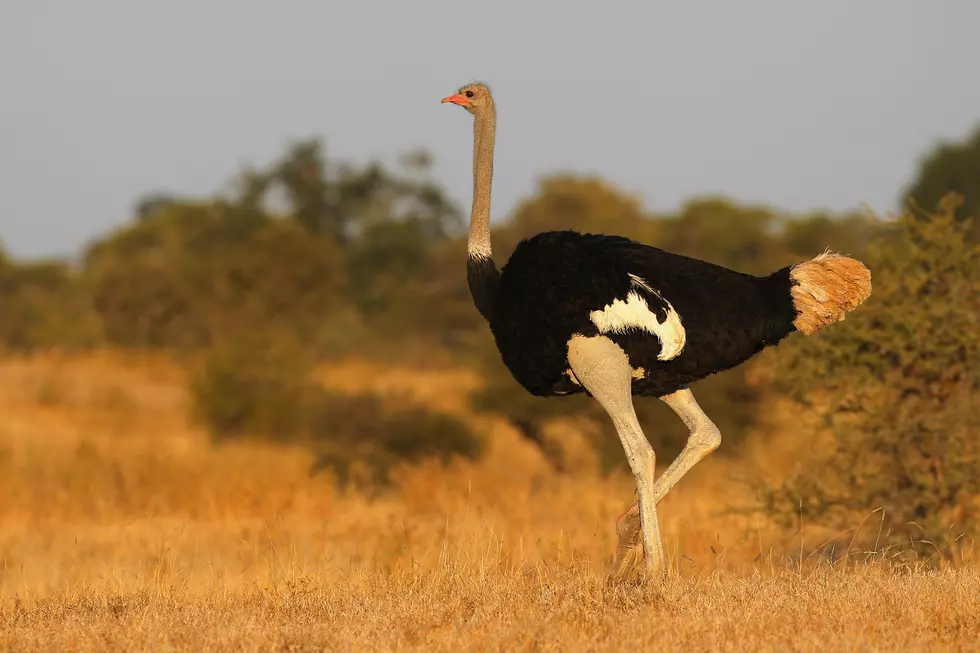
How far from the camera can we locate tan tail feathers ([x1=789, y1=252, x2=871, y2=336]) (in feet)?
21.3

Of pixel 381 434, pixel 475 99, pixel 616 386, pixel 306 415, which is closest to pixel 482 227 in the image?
pixel 475 99

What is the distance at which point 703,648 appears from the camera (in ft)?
15.4

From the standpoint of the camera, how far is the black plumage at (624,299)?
20.6ft

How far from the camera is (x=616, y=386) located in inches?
246

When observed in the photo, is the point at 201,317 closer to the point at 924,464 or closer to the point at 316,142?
the point at 316,142

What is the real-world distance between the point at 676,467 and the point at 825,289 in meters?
1.12

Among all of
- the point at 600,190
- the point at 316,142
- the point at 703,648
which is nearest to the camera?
the point at 703,648

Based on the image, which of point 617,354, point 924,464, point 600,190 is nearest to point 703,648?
point 617,354

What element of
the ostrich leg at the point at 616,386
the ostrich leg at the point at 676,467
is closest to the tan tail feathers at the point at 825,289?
the ostrich leg at the point at 676,467

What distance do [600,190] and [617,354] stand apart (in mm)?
32365

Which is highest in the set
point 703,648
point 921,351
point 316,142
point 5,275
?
point 316,142

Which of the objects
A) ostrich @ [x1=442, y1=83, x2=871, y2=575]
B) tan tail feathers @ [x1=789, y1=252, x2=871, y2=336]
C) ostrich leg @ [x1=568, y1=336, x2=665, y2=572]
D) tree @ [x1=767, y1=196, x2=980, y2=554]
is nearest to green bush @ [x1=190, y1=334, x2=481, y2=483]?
tree @ [x1=767, y1=196, x2=980, y2=554]

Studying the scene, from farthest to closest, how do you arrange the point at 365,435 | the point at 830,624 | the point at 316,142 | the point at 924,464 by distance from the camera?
the point at 316,142
the point at 365,435
the point at 924,464
the point at 830,624

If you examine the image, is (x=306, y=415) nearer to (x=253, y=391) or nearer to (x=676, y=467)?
(x=253, y=391)
